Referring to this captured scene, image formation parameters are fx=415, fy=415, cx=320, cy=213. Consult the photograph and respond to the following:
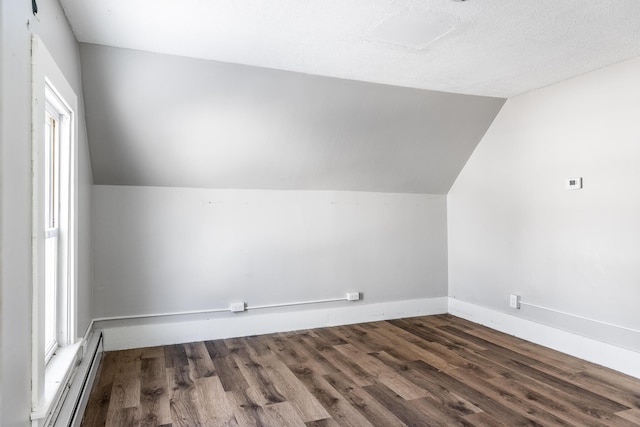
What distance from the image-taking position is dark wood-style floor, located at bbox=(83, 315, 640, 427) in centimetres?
234

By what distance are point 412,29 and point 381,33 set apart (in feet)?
0.60

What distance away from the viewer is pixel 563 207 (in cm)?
340

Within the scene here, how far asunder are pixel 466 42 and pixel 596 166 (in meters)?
1.48

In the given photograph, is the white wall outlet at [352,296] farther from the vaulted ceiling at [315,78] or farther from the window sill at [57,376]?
the window sill at [57,376]

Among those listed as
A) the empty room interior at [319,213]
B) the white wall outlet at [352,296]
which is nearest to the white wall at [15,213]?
the empty room interior at [319,213]

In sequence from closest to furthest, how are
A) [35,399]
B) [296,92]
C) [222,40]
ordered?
[35,399] < [222,40] < [296,92]

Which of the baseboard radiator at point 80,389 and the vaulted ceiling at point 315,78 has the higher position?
the vaulted ceiling at point 315,78

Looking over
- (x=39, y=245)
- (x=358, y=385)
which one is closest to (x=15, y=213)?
(x=39, y=245)

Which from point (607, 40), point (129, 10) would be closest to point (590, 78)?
point (607, 40)

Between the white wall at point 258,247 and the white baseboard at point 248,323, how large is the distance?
0.37ft

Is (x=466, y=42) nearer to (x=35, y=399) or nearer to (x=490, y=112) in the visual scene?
(x=490, y=112)

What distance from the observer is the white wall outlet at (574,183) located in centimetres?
326

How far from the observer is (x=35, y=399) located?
1521 millimetres

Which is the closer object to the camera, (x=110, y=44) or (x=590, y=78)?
(x=110, y=44)
